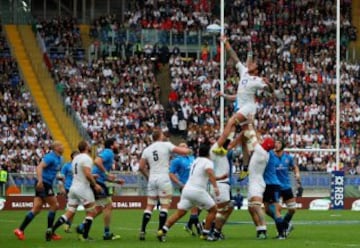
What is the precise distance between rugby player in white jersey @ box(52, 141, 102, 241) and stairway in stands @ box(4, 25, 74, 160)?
25.8 meters

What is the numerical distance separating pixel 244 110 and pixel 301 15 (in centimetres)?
3550

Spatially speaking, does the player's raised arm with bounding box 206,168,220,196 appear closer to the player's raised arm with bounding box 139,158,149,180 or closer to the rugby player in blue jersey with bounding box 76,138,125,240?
the player's raised arm with bounding box 139,158,149,180

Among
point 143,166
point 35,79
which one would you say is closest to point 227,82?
point 35,79

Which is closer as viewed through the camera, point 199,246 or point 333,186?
point 199,246

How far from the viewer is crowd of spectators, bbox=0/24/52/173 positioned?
179 feet

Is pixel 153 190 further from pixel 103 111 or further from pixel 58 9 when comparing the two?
pixel 58 9

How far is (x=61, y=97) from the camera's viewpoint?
2351 inches

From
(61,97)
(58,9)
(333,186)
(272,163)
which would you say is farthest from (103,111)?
(272,163)

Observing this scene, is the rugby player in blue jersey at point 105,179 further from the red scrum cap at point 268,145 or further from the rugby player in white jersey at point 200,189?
the red scrum cap at point 268,145

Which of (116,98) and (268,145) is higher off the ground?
(268,145)

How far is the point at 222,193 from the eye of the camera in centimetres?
3027

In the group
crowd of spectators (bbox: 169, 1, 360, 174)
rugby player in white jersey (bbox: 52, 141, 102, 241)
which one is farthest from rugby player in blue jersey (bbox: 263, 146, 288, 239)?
crowd of spectators (bbox: 169, 1, 360, 174)

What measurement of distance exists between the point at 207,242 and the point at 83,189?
10.2 ft

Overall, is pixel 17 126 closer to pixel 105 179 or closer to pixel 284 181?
pixel 105 179
